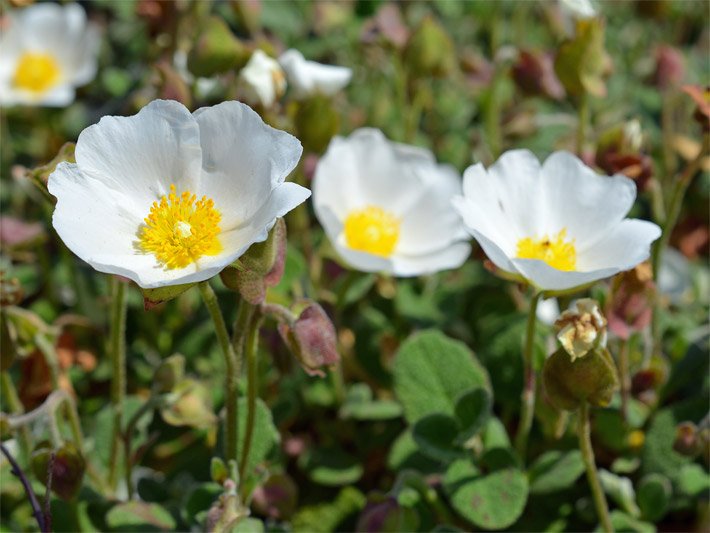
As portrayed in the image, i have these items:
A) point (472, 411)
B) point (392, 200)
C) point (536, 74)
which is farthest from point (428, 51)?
point (472, 411)

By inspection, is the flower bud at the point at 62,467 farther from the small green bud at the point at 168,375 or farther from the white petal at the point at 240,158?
the white petal at the point at 240,158

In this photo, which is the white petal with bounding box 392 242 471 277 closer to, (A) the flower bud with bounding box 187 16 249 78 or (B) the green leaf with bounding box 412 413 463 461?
(B) the green leaf with bounding box 412 413 463 461

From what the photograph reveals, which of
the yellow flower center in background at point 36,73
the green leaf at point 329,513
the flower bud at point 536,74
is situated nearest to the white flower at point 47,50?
the yellow flower center in background at point 36,73

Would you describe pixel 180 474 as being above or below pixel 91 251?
below

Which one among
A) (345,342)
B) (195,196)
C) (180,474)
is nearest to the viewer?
(195,196)

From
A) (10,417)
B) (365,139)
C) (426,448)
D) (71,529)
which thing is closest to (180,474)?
(71,529)

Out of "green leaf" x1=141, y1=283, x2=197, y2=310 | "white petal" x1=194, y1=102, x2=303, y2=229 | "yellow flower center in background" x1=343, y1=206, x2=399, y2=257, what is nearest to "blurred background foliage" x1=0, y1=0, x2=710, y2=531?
"yellow flower center in background" x1=343, y1=206, x2=399, y2=257

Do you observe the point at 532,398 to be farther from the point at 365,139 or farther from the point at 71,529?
the point at 71,529
